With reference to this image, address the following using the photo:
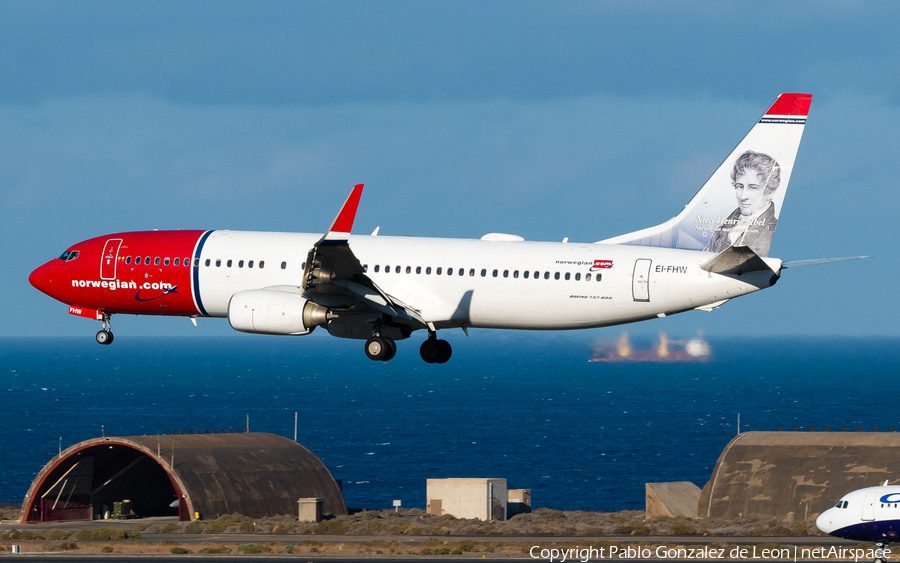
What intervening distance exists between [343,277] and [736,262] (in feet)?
48.5

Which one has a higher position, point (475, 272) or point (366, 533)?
point (475, 272)

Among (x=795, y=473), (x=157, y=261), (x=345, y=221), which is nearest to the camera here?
(x=345, y=221)

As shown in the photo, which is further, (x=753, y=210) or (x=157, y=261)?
(x=157, y=261)

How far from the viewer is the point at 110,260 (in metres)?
52.2

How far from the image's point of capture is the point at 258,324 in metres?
46.8

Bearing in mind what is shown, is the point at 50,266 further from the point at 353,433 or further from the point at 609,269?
the point at 353,433

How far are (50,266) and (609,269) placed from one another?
25204 millimetres

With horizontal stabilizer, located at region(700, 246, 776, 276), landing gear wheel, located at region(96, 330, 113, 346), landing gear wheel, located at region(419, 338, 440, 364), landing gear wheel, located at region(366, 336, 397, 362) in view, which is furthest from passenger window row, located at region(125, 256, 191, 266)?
horizontal stabilizer, located at region(700, 246, 776, 276)

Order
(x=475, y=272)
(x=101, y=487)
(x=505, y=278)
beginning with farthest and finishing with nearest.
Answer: (x=101, y=487) < (x=475, y=272) < (x=505, y=278)

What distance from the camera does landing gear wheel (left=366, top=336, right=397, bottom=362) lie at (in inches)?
1908

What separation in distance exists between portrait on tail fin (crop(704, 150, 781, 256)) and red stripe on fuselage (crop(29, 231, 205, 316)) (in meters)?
21.7

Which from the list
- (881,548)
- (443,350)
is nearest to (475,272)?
(443,350)

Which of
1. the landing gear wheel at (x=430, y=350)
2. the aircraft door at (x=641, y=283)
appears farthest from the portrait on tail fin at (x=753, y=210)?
the landing gear wheel at (x=430, y=350)

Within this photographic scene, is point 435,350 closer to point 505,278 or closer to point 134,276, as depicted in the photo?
point 505,278
